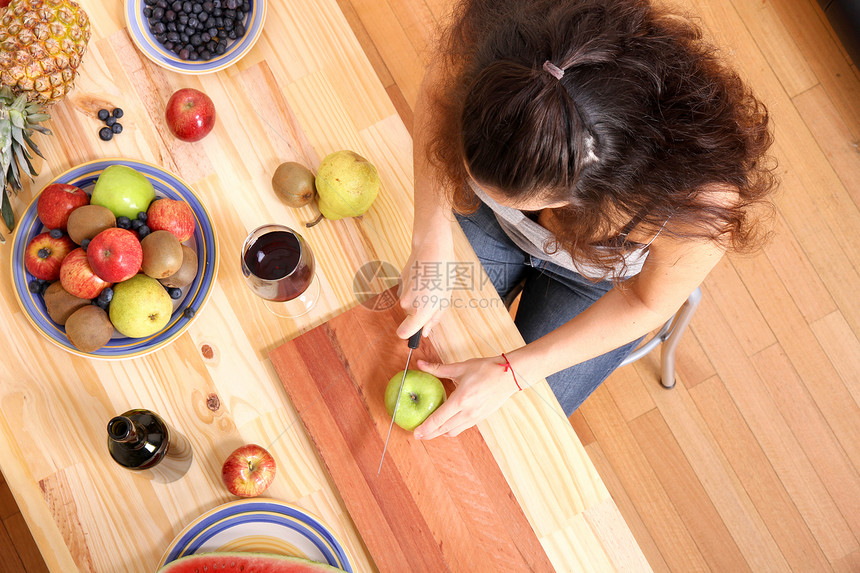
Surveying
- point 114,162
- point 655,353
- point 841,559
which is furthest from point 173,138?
point 841,559

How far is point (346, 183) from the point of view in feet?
3.07

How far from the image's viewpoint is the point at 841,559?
1.73 metres

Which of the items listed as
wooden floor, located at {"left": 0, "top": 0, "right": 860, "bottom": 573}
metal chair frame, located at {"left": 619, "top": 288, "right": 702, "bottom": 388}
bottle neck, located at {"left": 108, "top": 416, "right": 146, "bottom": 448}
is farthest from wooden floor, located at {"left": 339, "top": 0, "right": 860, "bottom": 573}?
bottle neck, located at {"left": 108, "top": 416, "right": 146, "bottom": 448}

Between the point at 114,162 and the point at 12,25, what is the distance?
0.98 feet

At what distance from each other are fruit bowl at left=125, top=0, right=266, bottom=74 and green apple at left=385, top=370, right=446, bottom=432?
63 centimetres

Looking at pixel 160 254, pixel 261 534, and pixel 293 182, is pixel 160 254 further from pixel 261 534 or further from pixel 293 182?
pixel 261 534

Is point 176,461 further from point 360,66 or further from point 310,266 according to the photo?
point 360,66

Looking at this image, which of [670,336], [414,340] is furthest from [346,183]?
[670,336]

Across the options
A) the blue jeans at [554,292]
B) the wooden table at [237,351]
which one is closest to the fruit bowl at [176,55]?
the wooden table at [237,351]

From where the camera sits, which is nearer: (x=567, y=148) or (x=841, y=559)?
(x=567, y=148)

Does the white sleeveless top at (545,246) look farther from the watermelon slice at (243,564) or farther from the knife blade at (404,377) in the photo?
the watermelon slice at (243,564)

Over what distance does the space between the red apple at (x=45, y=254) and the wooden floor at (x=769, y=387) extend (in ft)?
3.75

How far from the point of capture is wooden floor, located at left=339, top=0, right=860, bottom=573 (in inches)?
69.1

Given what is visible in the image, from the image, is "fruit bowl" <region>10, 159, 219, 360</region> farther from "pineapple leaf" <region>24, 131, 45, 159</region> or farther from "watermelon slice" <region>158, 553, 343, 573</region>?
"watermelon slice" <region>158, 553, 343, 573</region>
